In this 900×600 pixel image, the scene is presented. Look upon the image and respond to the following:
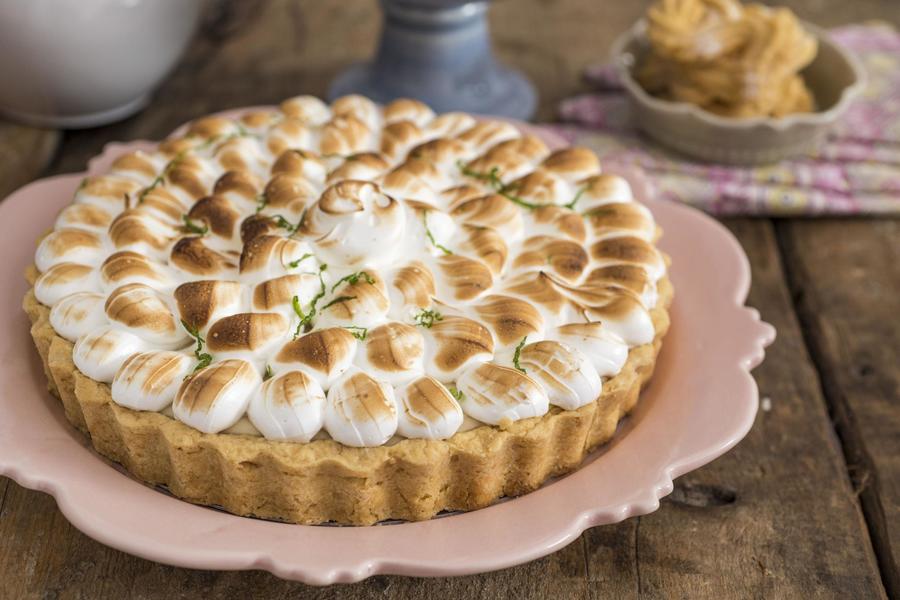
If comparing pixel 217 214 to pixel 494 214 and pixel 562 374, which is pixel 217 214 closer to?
pixel 494 214

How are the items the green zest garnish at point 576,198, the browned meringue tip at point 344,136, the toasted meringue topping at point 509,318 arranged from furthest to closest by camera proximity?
1. the browned meringue tip at point 344,136
2. the green zest garnish at point 576,198
3. the toasted meringue topping at point 509,318

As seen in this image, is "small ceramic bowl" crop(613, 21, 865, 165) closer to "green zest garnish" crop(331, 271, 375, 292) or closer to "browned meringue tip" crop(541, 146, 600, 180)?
"browned meringue tip" crop(541, 146, 600, 180)

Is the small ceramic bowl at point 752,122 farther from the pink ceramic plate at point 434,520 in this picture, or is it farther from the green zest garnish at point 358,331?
the green zest garnish at point 358,331

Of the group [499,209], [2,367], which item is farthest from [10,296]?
[499,209]

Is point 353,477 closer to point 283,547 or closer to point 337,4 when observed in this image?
point 283,547

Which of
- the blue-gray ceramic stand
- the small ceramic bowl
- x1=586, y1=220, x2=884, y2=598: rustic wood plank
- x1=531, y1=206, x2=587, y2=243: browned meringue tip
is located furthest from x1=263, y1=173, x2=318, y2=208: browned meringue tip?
the small ceramic bowl

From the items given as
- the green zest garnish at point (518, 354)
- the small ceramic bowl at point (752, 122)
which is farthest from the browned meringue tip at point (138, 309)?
the small ceramic bowl at point (752, 122)

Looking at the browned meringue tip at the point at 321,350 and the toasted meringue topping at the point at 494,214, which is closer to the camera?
the browned meringue tip at the point at 321,350
